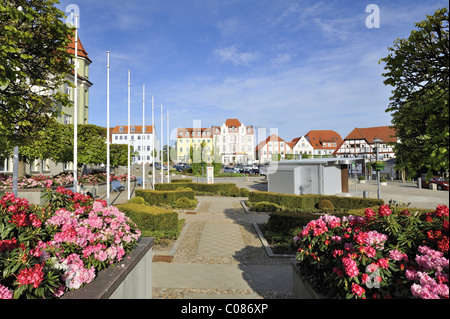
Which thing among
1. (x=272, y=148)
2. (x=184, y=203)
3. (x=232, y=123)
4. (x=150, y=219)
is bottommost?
(x=184, y=203)

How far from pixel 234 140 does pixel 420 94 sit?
292 feet

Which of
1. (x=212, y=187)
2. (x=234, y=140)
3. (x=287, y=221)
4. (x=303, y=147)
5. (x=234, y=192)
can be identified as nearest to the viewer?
(x=287, y=221)

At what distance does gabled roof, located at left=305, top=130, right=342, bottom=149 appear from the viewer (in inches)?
3575

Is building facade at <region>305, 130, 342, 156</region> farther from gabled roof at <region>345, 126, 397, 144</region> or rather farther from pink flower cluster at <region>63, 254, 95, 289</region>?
pink flower cluster at <region>63, 254, 95, 289</region>

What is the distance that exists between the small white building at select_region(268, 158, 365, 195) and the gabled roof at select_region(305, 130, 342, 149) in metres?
72.0

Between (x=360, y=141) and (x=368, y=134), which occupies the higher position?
(x=368, y=134)

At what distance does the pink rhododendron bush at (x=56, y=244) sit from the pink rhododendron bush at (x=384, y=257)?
3017 millimetres

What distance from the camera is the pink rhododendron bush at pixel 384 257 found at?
2.73 meters

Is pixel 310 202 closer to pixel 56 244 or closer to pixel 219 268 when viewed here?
pixel 219 268

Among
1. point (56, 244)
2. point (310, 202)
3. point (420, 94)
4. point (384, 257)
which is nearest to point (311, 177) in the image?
point (310, 202)

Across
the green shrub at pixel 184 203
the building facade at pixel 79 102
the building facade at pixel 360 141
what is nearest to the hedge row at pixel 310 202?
the green shrub at pixel 184 203

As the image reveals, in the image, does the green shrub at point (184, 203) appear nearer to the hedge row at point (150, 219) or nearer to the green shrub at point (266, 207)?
the green shrub at point (266, 207)

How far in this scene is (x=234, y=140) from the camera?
3671 inches
